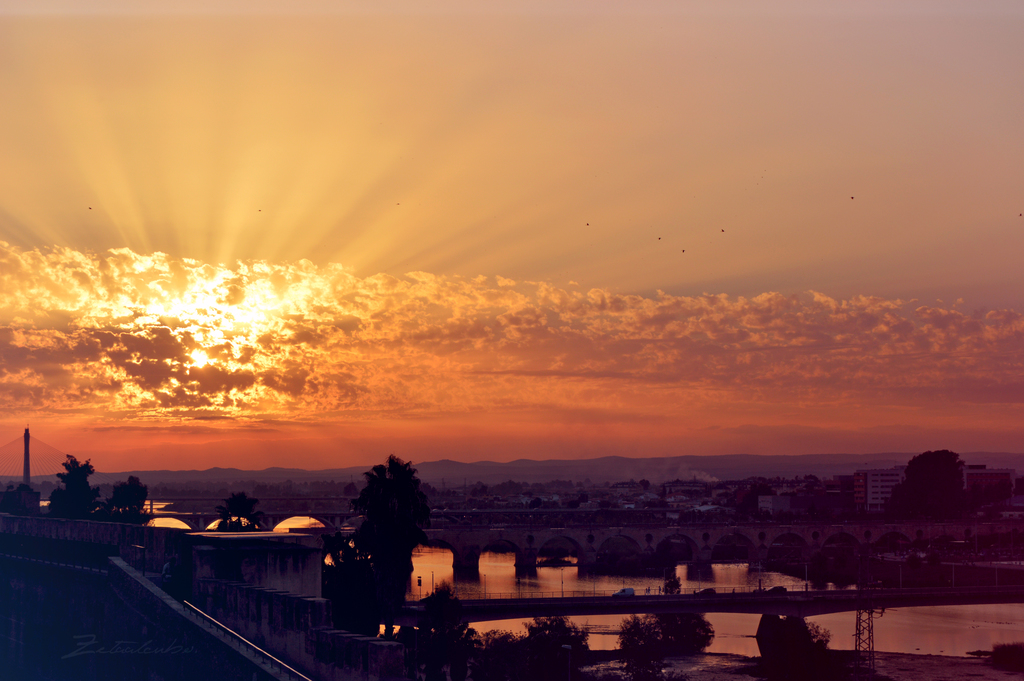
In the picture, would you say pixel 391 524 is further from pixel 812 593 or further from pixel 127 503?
pixel 127 503

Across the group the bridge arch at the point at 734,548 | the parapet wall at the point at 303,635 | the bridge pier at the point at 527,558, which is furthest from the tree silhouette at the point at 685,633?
the bridge arch at the point at 734,548

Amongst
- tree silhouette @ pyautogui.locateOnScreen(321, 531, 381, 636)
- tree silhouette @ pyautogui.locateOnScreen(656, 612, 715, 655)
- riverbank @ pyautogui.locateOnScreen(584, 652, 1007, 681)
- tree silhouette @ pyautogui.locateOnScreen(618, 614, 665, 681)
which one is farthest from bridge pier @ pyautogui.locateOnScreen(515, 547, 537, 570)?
tree silhouette @ pyautogui.locateOnScreen(321, 531, 381, 636)

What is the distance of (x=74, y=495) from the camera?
90312mm

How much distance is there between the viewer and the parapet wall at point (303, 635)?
58.3 feet

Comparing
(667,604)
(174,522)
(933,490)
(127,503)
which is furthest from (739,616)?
(174,522)

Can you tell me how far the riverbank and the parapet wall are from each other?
123ft

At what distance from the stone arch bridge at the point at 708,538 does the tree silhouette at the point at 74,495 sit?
46104 millimetres

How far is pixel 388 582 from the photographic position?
52.2 meters

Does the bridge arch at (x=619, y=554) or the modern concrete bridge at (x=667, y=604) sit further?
the bridge arch at (x=619, y=554)

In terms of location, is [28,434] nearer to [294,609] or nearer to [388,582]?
[388,582]

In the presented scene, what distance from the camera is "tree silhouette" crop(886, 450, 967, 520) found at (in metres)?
174

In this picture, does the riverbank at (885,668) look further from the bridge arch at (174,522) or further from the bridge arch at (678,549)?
the bridge arch at (174,522)

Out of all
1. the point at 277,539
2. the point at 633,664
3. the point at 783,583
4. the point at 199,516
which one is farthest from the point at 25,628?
the point at 199,516

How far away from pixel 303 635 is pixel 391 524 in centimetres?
3300
